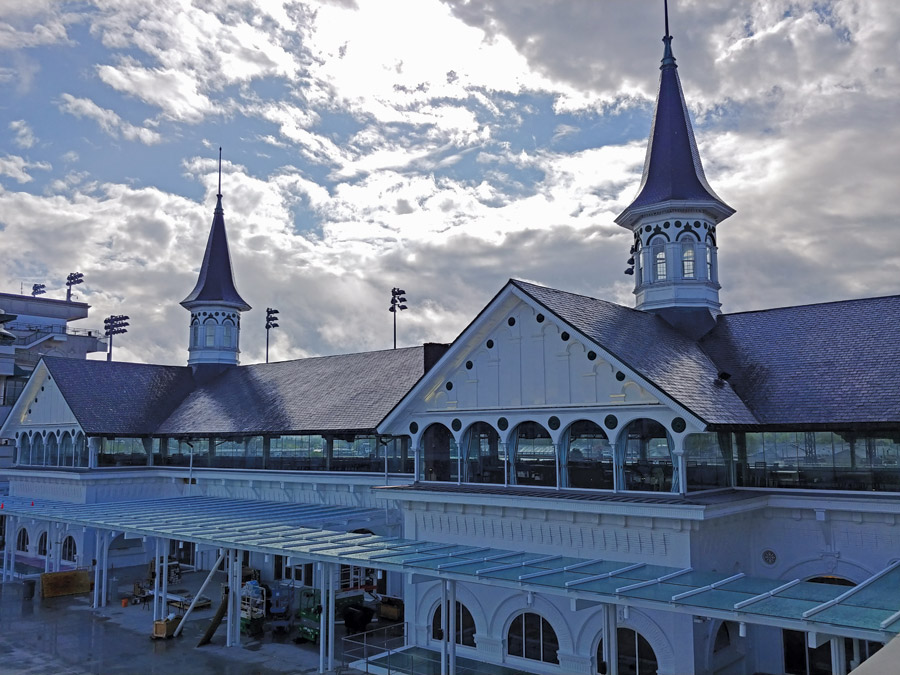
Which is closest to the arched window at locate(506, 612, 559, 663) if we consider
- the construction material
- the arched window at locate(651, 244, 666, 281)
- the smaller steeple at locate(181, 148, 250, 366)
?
the arched window at locate(651, 244, 666, 281)

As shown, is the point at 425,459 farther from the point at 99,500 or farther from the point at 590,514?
the point at 99,500

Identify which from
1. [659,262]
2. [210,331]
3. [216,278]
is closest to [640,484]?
[659,262]

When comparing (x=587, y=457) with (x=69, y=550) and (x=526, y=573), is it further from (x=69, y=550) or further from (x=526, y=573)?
(x=69, y=550)

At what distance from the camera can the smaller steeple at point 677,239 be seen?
2541cm

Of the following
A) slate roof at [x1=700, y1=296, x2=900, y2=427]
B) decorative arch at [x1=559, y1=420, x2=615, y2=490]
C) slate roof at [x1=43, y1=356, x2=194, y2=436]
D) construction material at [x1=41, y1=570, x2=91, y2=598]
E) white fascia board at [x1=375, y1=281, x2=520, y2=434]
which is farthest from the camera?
slate roof at [x1=43, y1=356, x2=194, y2=436]

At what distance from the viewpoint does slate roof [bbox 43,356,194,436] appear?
119 feet

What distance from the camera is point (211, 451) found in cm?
3459

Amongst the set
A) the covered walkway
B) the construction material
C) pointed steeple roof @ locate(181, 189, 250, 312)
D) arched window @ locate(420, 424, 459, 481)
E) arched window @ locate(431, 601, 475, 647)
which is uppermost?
pointed steeple roof @ locate(181, 189, 250, 312)

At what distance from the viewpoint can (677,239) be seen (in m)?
26.0

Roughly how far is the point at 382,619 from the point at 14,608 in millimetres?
13804

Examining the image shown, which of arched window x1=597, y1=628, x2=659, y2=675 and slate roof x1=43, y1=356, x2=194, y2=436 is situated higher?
slate roof x1=43, y1=356, x2=194, y2=436

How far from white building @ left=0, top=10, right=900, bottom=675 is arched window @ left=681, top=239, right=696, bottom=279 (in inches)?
3.4

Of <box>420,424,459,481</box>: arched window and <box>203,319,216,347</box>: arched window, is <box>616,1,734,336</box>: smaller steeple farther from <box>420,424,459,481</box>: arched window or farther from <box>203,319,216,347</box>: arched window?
<box>203,319,216,347</box>: arched window

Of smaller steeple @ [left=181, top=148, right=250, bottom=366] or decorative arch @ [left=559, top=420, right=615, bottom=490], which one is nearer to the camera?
decorative arch @ [left=559, top=420, right=615, bottom=490]
